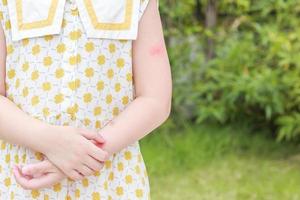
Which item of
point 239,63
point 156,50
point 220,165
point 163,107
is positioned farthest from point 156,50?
point 239,63

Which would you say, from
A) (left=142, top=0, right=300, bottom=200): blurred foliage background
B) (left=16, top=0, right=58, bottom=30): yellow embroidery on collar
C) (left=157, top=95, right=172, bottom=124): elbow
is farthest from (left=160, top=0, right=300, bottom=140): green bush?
(left=16, top=0, right=58, bottom=30): yellow embroidery on collar

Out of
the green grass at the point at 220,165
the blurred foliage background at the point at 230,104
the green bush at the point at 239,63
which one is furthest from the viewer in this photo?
the green bush at the point at 239,63

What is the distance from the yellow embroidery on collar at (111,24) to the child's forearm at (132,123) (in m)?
0.13

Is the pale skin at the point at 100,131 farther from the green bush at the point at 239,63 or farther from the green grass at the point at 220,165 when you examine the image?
the green bush at the point at 239,63

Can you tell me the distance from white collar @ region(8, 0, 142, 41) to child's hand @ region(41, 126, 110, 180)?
18cm

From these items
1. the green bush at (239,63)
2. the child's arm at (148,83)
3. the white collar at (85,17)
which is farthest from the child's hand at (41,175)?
the green bush at (239,63)

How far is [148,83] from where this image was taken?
1304mm

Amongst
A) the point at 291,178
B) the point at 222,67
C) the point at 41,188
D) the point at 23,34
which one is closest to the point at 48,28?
the point at 23,34

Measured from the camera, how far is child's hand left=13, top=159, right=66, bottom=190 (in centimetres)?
123

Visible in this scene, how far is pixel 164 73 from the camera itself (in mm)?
1312

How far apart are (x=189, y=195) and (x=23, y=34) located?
2.16 metres

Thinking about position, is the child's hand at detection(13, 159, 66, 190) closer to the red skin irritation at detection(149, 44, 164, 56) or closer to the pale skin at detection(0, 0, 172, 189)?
the pale skin at detection(0, 0, 172, 189)

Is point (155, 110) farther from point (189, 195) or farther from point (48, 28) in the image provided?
point (189, 195)

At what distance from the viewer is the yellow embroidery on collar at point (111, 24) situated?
1.28m
